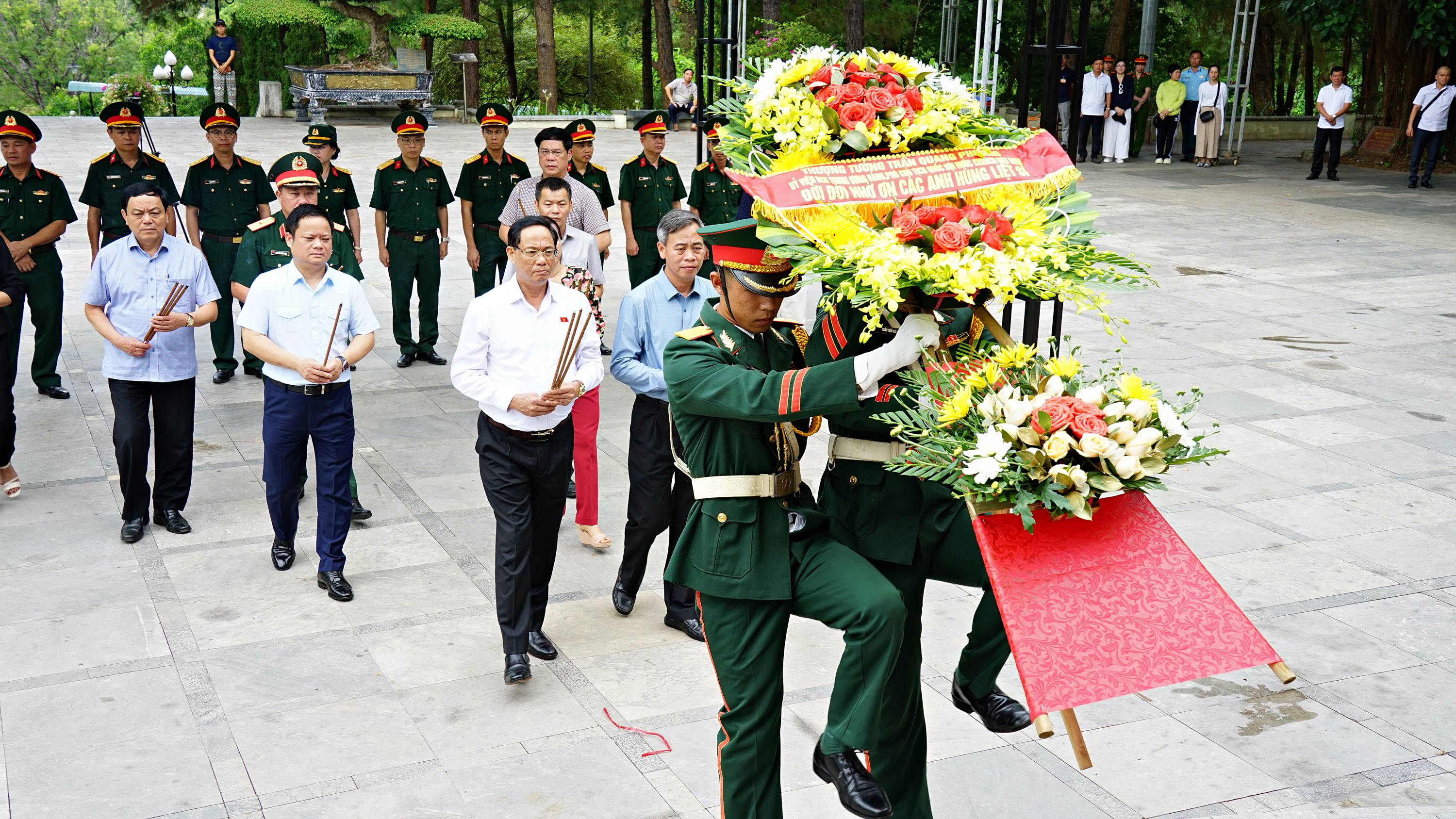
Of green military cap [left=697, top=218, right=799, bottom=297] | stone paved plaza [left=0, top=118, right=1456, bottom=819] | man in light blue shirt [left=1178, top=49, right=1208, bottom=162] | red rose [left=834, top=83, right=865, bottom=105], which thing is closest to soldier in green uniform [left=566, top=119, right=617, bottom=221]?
stone paved plaza [left=0, top=118, right=1456, bottom=819]

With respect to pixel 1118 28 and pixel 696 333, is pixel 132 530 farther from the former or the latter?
pixel 1118 28

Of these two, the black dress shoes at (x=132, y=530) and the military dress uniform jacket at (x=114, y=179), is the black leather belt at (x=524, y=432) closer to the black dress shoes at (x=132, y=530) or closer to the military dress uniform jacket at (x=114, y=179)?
the black dress shoes at (x=132, y=530)

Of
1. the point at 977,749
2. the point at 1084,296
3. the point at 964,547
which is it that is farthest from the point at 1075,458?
the point at 977,749

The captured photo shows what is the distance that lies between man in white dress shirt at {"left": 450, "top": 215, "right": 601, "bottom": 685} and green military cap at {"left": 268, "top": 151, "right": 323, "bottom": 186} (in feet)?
6.69

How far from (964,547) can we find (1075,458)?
731 mm

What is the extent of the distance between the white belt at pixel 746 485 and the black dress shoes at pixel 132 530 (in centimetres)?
399

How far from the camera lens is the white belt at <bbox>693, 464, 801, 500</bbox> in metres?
3.51

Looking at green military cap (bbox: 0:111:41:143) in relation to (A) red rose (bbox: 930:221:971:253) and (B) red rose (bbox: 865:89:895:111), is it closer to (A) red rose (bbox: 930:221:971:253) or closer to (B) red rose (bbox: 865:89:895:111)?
(B) red rose (bbox: 865:89:895:111)

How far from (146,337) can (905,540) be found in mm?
4256

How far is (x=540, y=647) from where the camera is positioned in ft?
16.8

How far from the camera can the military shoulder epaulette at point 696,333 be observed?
345 centimetres

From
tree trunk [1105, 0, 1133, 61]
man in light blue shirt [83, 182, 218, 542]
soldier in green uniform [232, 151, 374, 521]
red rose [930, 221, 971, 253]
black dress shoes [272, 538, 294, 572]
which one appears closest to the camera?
red rose [930, 221, 971, 253]

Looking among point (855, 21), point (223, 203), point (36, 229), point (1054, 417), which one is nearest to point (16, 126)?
point (36, 229)

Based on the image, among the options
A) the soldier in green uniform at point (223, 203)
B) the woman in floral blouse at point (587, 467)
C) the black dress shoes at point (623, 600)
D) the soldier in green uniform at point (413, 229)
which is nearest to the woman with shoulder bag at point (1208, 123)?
the soldier in green uniform at point (413, 229)
